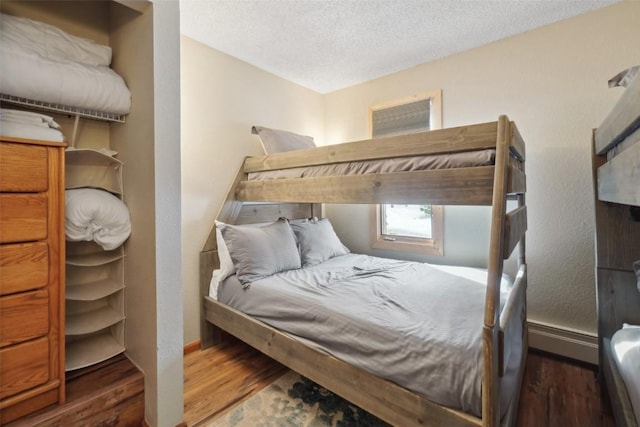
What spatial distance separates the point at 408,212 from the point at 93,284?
102 inches

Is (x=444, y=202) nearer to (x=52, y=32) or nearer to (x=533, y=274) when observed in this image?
(x=533, y=274)

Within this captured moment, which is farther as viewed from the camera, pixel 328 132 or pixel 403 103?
pixel 328 132

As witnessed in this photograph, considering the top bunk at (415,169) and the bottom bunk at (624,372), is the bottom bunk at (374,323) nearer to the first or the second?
the bottom bunk at (624,372)

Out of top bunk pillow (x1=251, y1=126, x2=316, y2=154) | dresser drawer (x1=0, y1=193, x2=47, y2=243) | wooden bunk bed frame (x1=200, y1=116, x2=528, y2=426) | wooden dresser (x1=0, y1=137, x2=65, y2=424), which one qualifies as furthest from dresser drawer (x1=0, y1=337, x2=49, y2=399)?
top bunk pillow (x1=251, y1=126, x2=316, y2=154)

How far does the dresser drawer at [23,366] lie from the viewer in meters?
1.09

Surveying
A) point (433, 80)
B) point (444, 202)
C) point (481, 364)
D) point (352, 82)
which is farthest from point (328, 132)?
point (481, 364)

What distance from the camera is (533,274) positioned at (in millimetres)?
2262

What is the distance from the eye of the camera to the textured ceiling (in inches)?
74.7

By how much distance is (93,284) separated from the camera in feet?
5.29

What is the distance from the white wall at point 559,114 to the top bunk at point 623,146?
25.2 inches

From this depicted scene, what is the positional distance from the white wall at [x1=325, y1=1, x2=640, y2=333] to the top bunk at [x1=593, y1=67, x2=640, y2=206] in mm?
641

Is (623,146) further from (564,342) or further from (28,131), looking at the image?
(28,131)

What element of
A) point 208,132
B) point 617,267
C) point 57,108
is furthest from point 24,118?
point 617,267

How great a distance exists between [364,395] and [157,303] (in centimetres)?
106
